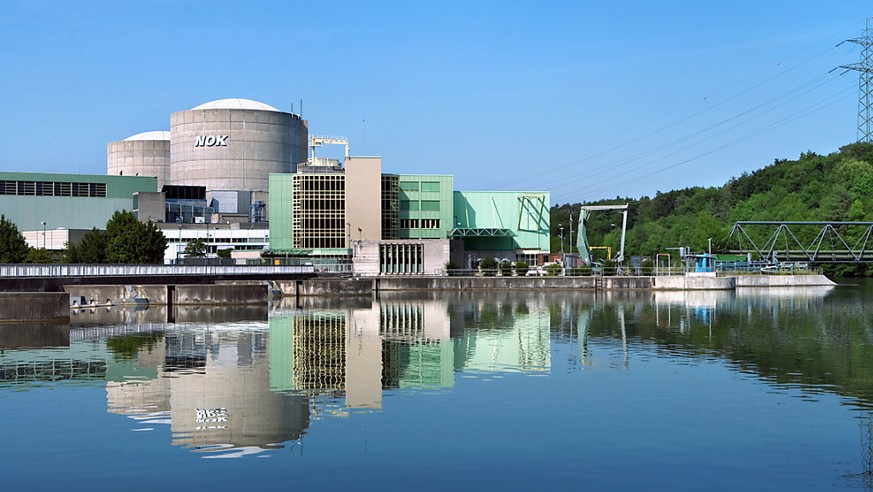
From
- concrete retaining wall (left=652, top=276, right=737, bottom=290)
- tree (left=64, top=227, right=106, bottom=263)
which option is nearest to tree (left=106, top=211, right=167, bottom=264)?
tree (left=64, top=227, right=106, bottom=263)

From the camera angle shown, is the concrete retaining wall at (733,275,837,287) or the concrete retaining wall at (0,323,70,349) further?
the concrete retaining wall at (733,275,837,287)

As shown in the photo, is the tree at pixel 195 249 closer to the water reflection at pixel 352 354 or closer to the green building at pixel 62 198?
the green building at pixel 62 198

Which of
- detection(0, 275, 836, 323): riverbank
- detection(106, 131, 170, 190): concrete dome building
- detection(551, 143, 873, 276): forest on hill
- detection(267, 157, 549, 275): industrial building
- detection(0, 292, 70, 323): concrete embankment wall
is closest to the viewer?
detection(0, 292, 70, 323): concrete embankment wall

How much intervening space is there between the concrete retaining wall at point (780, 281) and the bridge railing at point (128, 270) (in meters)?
46.8

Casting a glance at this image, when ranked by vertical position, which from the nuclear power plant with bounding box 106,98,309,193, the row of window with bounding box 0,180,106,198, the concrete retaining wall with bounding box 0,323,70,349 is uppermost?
the nuclear power plant with bounding box 106,98,309,193

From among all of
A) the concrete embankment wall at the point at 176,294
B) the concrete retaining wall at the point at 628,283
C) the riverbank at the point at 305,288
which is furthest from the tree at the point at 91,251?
the concrete retaining wall at the point at 628,283

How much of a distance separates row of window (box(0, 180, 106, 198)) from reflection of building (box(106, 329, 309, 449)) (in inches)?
4762

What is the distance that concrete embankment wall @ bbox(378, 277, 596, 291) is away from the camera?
339 feet

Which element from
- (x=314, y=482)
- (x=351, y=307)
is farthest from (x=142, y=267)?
(x=314, y=482)

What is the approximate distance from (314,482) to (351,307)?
5815cm

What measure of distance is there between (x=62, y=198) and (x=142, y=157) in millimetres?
27591

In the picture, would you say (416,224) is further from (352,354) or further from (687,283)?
(352,354)

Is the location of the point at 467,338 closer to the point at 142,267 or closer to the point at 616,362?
the point at 616,362

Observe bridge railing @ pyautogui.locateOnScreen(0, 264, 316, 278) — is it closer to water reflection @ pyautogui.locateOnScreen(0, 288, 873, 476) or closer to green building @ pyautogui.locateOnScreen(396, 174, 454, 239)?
water reflection @ pyautogui.locateOnScreen(0, 288, 873, 476)
